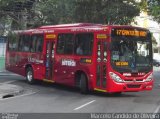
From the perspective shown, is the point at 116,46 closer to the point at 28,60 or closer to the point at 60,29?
the point at 60,29

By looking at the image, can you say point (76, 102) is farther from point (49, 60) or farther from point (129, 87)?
point (49, 60)

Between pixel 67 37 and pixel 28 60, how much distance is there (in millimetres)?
4256

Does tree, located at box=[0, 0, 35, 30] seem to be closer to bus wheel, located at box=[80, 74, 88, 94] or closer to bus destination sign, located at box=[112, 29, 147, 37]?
bus wheel, located at box=[80, 74, 88, 94]

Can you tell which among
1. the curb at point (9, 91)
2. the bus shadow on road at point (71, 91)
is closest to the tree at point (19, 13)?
the bus shadow on road at point (71, 91)

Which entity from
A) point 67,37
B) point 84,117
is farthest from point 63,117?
point 67,37

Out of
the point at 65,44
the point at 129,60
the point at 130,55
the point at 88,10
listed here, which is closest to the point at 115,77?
the point at 129,60

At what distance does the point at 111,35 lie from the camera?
1914 centimetres

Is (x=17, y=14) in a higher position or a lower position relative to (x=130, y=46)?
higher

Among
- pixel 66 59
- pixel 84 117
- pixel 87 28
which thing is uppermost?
pixel 87 28

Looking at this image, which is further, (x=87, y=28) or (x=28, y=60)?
(x=28, y=60)

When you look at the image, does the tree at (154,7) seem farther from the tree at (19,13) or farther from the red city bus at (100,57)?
the tree at (19,13)

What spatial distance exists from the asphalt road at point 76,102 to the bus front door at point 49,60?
1.22m

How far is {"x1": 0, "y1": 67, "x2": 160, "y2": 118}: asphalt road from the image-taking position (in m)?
15.2

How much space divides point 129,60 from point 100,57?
3.79ft
